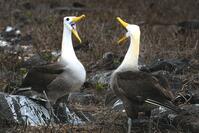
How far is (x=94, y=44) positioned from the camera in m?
10.3

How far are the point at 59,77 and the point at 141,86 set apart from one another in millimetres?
987

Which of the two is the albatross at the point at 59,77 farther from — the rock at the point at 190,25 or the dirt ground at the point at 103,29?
the rock at the point at 190,25

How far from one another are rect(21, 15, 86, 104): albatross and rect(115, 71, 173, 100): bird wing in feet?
1.71

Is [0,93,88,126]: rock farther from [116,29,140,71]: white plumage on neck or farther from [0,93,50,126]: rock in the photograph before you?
[116,29,140,71]: white plumage on neck

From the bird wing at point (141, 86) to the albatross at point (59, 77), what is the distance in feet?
1.71

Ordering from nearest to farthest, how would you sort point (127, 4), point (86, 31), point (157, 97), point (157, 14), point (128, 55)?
point (157, 97)
point (128, 55)
point (86, 31)
point (157, 14)
point (127, 4)

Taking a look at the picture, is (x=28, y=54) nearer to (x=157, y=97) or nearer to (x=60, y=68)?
(x=60, y=68)

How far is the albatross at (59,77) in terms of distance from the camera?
6.48 meters

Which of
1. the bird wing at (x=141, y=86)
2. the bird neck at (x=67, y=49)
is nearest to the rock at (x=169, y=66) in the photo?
the bird neck at (x=67, y=49)

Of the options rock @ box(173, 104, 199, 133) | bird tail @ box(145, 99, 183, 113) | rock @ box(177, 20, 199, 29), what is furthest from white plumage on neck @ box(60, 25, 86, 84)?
rock @ box(177, 20, 199, 29)

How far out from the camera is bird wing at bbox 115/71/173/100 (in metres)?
5.88

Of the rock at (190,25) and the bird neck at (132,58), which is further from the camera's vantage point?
the rock at (190,25)

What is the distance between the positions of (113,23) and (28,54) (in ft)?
13.3

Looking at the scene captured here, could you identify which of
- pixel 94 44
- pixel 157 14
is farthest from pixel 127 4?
pixel 94 44
